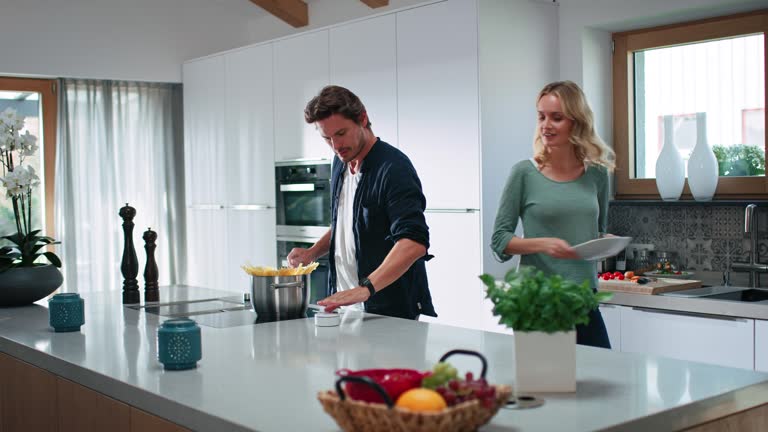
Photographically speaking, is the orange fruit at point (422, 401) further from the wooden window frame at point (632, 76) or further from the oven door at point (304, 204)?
the oven door at point (304, 204)

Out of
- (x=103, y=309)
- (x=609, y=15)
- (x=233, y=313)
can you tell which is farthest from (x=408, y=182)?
(x=609, y=15)

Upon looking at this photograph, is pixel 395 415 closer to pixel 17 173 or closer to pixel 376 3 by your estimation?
pixel 17 173

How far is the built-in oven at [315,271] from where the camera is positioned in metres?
5.55

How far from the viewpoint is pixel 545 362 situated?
5.51 feet

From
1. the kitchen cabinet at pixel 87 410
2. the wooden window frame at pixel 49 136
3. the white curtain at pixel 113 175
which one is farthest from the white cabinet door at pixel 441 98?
the wooden window frame at pixel 49 136

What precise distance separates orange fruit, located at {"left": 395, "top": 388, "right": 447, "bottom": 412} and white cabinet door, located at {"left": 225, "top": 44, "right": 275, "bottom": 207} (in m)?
4.71

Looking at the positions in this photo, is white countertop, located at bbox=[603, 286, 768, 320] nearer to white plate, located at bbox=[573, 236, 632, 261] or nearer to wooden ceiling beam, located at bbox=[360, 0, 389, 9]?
white plate, located at bbox=[573, 236, 632, 261]

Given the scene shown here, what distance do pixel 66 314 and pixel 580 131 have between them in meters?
1.75

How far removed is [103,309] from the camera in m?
3.19

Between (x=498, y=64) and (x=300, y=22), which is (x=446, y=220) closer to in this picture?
(x=498, y=64)

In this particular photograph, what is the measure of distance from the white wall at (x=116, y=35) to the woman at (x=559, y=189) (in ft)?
13.9

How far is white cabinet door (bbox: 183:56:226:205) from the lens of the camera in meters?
6.43

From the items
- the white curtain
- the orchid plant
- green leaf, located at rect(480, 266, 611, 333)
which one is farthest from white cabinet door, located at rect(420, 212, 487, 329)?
the white curtain

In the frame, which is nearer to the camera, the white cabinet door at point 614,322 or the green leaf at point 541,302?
the green leaf at point 541,302
